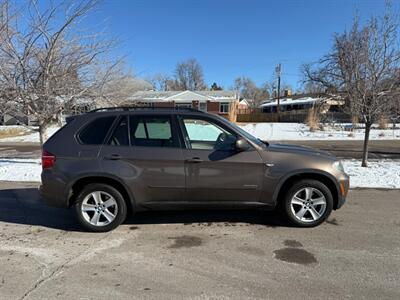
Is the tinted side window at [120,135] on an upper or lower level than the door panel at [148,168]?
upper

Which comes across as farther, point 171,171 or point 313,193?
point 313,193

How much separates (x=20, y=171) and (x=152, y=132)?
6.77 metres

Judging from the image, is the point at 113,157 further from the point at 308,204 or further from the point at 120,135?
the point at 308,204

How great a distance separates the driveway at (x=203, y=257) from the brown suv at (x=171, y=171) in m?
0.40

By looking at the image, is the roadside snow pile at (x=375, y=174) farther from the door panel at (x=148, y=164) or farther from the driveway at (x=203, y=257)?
the door panel at (x=148, y=164)

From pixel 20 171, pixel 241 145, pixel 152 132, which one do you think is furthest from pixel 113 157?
pixel 20 171

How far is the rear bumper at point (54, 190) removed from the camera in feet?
17.0

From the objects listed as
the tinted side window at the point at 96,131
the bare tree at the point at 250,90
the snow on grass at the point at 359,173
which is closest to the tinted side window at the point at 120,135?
the tinted side window at the point at 96,131

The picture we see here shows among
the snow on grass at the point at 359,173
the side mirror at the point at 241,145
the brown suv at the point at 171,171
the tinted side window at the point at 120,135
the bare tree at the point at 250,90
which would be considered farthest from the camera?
the bare tree at the point at 250,90

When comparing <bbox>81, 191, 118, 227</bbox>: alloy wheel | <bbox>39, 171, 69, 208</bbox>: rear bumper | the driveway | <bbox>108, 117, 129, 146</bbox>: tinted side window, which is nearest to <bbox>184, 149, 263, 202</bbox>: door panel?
the driveway

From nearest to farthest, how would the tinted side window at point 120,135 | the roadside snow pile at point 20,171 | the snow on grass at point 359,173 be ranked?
1. the tinted side window at point 120,135
2. the snow on grass at point 359,173
3. the roadside snow pile at point 20,171

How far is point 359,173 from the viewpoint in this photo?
31.2 feet

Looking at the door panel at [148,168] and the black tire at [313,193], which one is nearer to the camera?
the door panel at [148,168]

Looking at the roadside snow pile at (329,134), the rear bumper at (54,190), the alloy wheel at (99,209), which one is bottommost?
the alloy wheel at (99,209)
